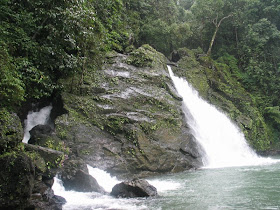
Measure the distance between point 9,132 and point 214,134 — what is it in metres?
14.2

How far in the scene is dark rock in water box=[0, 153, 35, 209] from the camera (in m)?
5.61

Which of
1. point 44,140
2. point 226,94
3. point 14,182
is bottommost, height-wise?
point 14,182

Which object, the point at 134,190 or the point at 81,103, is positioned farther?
the point at 81,103

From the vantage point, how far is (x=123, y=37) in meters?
22.0

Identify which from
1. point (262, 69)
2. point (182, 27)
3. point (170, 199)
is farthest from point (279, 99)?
point (170, 199)

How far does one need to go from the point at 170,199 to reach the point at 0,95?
6.22 metres

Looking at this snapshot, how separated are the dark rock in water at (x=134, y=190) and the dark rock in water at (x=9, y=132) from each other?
11.5 ft

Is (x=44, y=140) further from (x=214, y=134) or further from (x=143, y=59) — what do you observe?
(x=214, y=134)

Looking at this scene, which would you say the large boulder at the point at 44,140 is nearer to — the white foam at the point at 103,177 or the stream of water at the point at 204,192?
the stream of water at the point at 204,192

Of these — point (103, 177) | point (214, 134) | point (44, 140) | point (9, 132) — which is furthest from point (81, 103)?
point (214, 134)

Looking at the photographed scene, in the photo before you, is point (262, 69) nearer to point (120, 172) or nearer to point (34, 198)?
point (120, 172)

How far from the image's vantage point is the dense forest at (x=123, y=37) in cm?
1140

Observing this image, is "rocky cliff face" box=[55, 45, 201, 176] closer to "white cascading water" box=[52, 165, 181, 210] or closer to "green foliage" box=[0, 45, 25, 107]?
"white cascading water" box=[52, 165, 181, 210]

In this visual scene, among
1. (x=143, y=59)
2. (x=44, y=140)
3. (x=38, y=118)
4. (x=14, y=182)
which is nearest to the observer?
(x=14, y=182)
